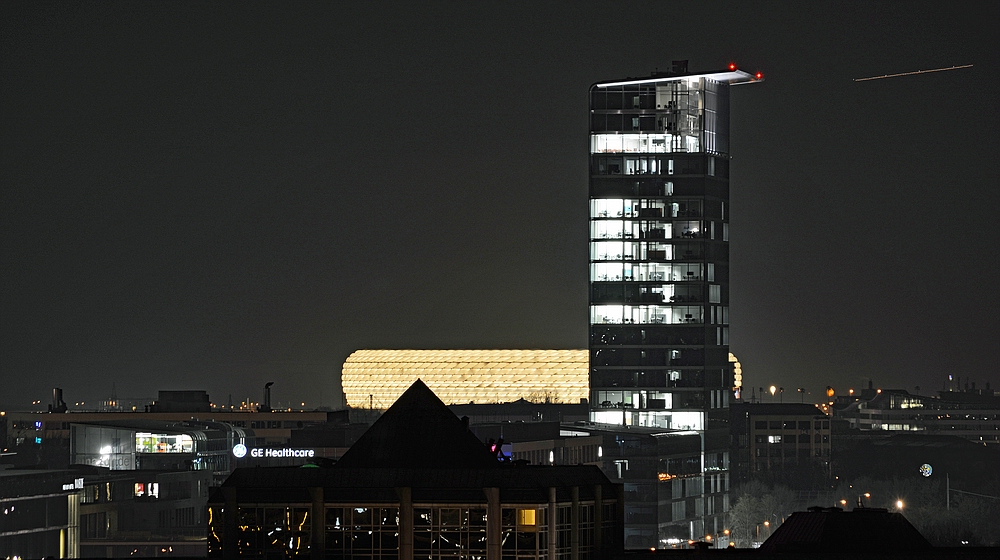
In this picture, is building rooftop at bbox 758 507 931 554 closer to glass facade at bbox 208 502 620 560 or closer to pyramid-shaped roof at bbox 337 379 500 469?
pyramid-shaped roof at bbox 337 379 500 469

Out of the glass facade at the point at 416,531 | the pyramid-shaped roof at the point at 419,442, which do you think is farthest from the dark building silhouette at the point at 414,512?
the pyramid-shaped roof at the point at 419,442

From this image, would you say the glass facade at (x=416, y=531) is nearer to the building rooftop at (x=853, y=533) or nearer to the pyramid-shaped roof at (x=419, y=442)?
the pyramid-shaped roof at (x=419, y=442)

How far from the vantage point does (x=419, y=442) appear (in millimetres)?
103375

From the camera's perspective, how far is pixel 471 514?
9812cm

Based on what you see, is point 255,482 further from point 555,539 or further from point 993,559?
point 993,559

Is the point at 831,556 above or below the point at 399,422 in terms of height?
Answer: below

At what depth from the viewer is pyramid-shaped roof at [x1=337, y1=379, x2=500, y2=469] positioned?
102 metres

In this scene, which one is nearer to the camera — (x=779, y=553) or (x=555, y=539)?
(x=555, y=539)

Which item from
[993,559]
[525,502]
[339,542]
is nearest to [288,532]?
[339,542]

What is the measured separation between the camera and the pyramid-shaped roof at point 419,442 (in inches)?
4028

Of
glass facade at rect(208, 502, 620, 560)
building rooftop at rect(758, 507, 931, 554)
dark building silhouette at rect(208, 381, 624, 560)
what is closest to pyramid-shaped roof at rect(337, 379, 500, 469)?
dark building silhouette at rect(208, 381, 624, 560)

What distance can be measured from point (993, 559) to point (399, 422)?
28.5 meters

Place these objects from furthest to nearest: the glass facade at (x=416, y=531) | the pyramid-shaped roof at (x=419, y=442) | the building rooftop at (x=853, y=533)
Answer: the building rooftop at (x=853, y=533) < the pyramid-shaped roof at (x=419, y=442) < the glass facade at (x=416, y=531)

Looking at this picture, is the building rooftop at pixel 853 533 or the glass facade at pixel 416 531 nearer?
the glass facade at pixel 416 531
